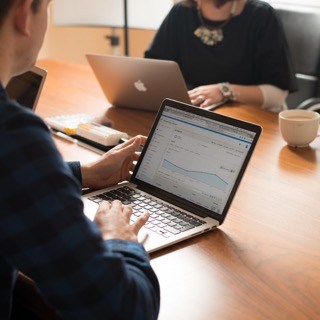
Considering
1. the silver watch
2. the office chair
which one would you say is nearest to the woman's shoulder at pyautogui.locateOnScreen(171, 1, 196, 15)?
the office chair

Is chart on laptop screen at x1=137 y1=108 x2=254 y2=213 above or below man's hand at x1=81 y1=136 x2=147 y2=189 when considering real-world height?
above

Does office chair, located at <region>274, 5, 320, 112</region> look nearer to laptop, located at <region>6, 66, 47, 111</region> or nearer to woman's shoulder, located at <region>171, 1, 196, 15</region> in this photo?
woman's shoulder, located at <region>171, 1, 196, 15</region>

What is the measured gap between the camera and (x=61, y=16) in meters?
3.45

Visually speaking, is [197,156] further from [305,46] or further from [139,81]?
[305,46]

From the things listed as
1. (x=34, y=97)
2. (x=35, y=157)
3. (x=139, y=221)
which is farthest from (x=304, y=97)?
(x=35, y=157)

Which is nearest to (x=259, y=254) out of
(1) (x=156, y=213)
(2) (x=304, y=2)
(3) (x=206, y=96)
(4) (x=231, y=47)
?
(1) (x=156, y=213)

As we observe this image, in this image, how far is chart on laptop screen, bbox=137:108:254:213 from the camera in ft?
3.83

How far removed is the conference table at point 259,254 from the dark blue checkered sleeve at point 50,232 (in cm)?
15

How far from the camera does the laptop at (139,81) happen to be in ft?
5.97

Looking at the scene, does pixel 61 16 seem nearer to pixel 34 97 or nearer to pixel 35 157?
pixel 34 97

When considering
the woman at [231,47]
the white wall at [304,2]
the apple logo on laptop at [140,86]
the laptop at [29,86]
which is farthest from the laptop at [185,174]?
the white wall at [304,2]

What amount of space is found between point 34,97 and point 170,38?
40.2 inches

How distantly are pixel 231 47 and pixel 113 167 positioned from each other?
1250mm

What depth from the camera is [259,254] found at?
107 cm
